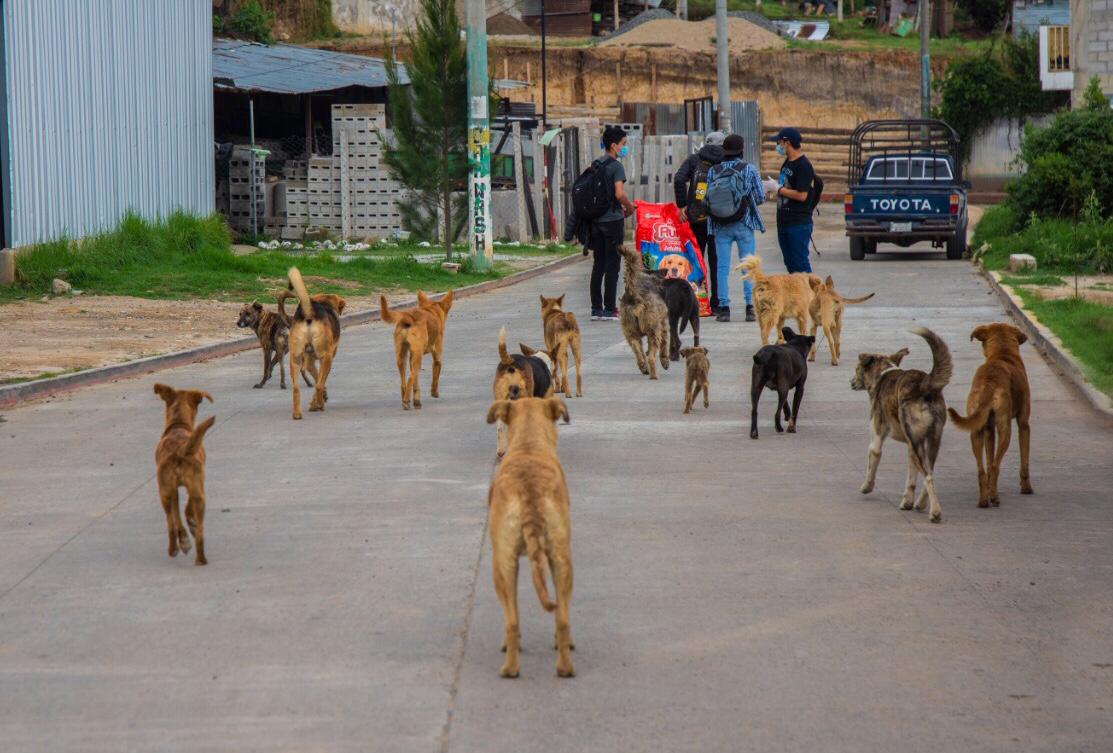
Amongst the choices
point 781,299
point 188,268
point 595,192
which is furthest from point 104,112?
point 781,299

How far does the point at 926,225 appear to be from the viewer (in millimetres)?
28469

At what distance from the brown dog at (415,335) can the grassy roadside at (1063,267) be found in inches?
216

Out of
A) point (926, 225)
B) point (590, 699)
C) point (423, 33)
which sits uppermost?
point (423, 33)

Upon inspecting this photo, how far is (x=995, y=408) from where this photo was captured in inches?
331

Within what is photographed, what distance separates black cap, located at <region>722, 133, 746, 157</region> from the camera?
17.0 m

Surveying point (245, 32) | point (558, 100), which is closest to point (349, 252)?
point (245, 32)

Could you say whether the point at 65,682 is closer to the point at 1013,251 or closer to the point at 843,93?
the point at 1013,251

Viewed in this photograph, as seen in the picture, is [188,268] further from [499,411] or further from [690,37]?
[690,37]

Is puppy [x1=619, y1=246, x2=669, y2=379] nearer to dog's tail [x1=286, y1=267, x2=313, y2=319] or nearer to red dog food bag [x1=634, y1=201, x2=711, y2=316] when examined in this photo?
dog's tail [x1=286, y1=267, x2=313, y2=319]

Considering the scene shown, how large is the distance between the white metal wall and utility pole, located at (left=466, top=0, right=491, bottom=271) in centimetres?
522

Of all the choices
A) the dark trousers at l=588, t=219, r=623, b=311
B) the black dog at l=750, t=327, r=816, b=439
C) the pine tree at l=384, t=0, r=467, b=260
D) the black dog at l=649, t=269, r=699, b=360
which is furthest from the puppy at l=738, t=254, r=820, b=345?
the pine tree at l=384, t=0, r=467, b=260

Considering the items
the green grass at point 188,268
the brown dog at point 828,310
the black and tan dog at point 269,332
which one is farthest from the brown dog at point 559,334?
the green grass at point 188,268

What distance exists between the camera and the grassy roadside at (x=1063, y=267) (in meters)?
14.7

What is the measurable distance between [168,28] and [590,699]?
23.5m
